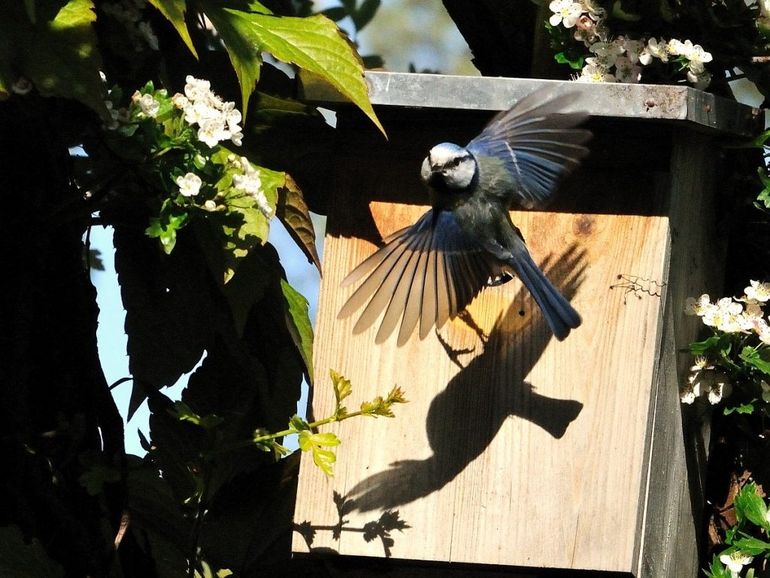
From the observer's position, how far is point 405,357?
2.34 m

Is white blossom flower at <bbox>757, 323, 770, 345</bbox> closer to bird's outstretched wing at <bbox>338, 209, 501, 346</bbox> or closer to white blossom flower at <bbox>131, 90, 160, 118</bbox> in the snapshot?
bird's outstretched wing at <bbox>338, 209, 501, 346</bbox>

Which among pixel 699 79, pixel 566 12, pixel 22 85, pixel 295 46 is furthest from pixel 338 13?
pixel 22 85

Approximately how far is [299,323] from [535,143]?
22.1 inches

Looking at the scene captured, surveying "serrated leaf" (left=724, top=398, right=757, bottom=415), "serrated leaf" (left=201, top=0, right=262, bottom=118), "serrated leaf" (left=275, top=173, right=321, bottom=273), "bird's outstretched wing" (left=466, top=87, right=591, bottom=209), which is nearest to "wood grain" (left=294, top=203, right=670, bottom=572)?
"bird's outstretched wing" (left=466, top=87, right=591, bottom=209)

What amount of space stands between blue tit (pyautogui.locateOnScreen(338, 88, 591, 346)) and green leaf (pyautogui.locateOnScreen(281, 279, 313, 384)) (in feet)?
0.51

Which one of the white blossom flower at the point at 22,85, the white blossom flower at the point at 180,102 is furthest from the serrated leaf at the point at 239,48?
the white blossom flower at the point at 22,85

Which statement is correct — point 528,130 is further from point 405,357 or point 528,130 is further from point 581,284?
point 405,357

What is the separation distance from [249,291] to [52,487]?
0.44m

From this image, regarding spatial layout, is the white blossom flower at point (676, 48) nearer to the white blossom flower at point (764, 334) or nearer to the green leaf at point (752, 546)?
the white blossom flower at point (764, 334)

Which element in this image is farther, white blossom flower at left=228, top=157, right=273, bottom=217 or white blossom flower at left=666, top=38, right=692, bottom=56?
white blossom flower at left=666, top=38, right=692, bottom=56

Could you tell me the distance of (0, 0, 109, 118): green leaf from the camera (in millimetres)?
1627

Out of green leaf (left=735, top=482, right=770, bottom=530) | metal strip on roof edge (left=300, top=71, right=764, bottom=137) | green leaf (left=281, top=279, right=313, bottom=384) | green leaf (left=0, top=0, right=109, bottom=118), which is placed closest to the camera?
green leaf (left=0, top=0, right=109, bottom=118)

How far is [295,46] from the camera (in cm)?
183

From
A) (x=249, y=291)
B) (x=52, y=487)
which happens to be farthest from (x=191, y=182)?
(x=52, y=487)
